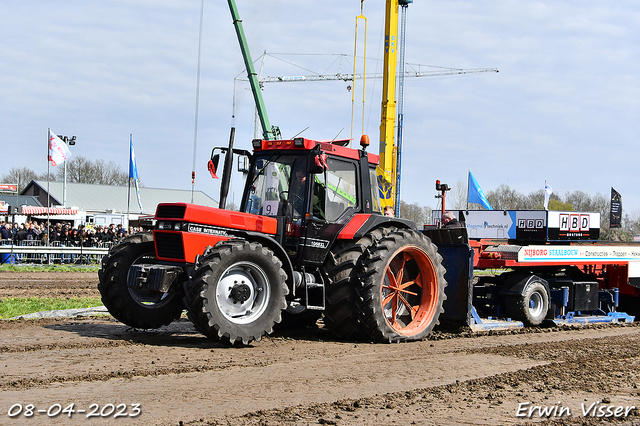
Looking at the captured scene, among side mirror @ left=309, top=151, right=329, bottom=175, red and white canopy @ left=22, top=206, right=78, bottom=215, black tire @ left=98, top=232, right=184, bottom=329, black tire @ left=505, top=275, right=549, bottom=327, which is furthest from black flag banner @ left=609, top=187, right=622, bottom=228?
red and white canopy @ left=22, top=206, right=78, bottom=215

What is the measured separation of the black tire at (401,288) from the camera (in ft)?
27.2

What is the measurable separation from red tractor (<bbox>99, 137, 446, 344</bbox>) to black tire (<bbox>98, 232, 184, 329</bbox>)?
0.01 metres

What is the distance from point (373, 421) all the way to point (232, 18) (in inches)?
422

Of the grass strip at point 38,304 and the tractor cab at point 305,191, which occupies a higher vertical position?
the tractor cab at point 305,191

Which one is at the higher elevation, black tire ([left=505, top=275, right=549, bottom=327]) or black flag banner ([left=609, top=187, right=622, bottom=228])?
black flag banner ([left=609, top=187, right=622, bottom=228])

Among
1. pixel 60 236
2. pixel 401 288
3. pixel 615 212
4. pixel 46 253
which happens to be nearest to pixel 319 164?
pixel 401 288

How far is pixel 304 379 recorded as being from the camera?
610cm

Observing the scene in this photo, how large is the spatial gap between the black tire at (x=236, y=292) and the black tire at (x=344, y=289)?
85 cm

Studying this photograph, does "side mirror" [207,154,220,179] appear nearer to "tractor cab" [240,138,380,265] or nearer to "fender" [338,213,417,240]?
"tractor cab" [240,138,380,265]

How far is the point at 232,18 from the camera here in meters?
13.6

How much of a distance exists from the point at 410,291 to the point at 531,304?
2.93 m

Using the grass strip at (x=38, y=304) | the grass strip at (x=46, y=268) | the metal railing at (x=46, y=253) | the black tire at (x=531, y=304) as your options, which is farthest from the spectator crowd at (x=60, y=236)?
the black tire at (x=531, y=304)

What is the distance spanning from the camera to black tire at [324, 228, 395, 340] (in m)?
8.33

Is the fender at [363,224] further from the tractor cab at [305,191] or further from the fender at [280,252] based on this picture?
the fender at [280,252]
